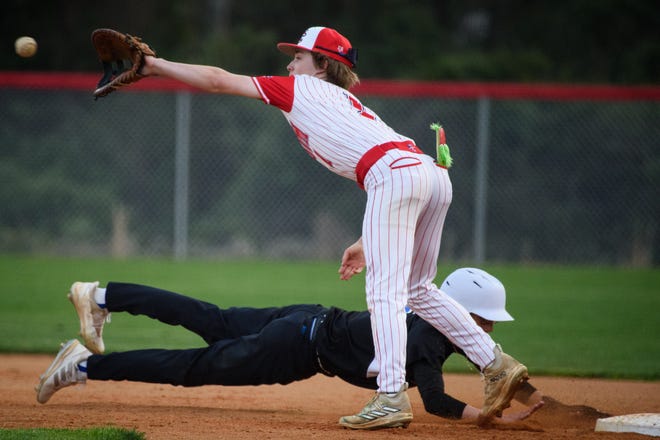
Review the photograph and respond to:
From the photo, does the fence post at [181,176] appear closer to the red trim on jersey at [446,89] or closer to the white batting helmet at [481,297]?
the red trim on jersey at [446,89]

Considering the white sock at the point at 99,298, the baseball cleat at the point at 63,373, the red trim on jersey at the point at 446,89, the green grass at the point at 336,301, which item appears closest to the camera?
the baseball cleat at the point at 63,373

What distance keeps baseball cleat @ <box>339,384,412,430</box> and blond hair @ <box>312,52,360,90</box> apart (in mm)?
1436

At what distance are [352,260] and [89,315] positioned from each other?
137 cm

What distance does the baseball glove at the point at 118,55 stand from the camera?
4023 mm

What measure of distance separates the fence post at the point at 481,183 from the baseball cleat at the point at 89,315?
8.39 metres

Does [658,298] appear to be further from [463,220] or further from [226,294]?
[226,294]

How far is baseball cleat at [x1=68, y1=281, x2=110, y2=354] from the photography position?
A: 15.3 ft

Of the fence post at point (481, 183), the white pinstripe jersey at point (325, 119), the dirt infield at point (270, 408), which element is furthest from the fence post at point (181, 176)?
the white pinstripe jersey at point (325, 119)

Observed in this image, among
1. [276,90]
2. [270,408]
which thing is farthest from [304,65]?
[270,408]

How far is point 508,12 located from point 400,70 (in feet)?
14.7

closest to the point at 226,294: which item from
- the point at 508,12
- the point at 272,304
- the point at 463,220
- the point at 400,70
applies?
the point at 272,304

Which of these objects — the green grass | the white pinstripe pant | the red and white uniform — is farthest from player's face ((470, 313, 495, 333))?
the green grass

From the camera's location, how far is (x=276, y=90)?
4023mm

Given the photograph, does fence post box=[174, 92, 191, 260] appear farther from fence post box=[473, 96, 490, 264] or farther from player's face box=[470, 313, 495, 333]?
player's face box=[470, 313, 495, 333]
